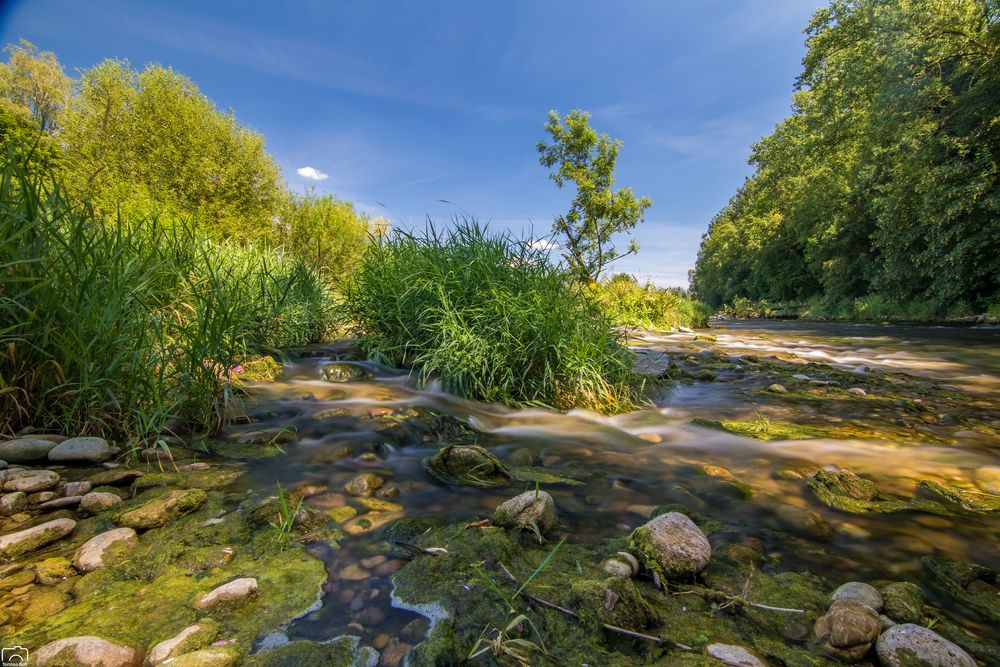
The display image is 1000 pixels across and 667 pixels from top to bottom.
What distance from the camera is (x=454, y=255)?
516cm

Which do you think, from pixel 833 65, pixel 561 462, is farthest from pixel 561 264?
pixel 833 65

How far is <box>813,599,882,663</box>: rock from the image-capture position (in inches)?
42.4

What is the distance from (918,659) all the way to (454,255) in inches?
189

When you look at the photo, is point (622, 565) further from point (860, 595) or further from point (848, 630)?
point (860, 595)

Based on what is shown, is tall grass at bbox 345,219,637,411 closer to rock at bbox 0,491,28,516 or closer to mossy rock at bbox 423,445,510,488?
mossy rock at bbox 423,445,510,488

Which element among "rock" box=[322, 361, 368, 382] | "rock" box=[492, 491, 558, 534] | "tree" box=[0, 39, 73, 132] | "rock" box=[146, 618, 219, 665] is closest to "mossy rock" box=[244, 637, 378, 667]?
"rock" box=[146, 618, 219, 665]

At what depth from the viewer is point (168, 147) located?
2611 cm

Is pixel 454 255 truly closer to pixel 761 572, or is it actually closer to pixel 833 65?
pixel 761 572

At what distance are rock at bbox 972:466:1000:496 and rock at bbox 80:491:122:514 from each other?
14.5 ft

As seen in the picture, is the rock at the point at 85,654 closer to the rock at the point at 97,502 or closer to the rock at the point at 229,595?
the rock at the point at 229,595

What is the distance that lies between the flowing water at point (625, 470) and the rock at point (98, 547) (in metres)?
0.60

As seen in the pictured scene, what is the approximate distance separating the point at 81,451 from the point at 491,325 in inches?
123

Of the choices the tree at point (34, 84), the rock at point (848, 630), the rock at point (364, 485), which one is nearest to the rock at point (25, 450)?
the rock at point (364, 485)

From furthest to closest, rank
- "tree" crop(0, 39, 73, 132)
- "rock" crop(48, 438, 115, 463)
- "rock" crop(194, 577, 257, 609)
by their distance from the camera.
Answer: "tree" crop(0, 39, 73, 132) → "rock" crop(48, 438, 115, 463) → "rock" crop(194, 577, 257, 609)
